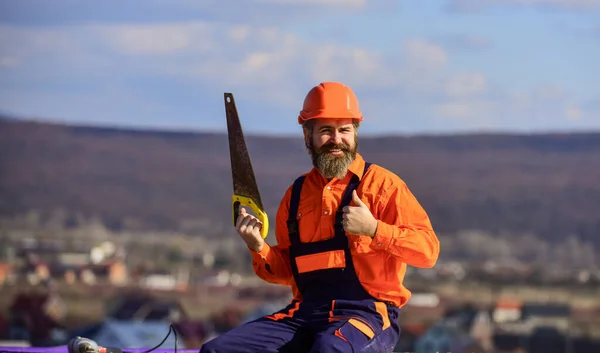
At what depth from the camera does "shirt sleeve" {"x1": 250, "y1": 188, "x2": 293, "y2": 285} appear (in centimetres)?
812

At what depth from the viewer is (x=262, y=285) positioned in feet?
473

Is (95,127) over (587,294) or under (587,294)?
over

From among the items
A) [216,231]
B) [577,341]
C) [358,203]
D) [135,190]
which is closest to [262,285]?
[216,231]

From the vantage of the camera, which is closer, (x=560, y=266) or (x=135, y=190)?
(x=560, y=266)

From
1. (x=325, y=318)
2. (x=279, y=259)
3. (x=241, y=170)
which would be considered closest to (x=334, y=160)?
(x=241, y=170)

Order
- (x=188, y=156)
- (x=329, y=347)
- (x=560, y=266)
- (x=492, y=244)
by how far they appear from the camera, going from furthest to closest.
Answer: (x=188, y=156) < (x=492, y=244) < (x=560, y=266) < (x=329, y=347)

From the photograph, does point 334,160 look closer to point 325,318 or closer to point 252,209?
point 252,209

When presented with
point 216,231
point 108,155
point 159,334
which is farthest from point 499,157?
point 159,334

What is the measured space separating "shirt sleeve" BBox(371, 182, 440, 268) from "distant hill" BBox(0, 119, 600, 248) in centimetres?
13519

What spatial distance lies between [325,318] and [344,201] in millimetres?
670

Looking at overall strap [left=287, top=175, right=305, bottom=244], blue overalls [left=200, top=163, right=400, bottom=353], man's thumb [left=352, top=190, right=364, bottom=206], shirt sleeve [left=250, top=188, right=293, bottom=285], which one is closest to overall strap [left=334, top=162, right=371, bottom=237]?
blue overalls [left=200, top=163, right=400, bottom=353]

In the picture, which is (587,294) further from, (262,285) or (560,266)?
(262,285)

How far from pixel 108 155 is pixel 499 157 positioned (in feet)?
149

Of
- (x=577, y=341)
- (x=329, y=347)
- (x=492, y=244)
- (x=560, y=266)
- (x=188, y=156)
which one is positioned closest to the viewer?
(x=329, y=347)
